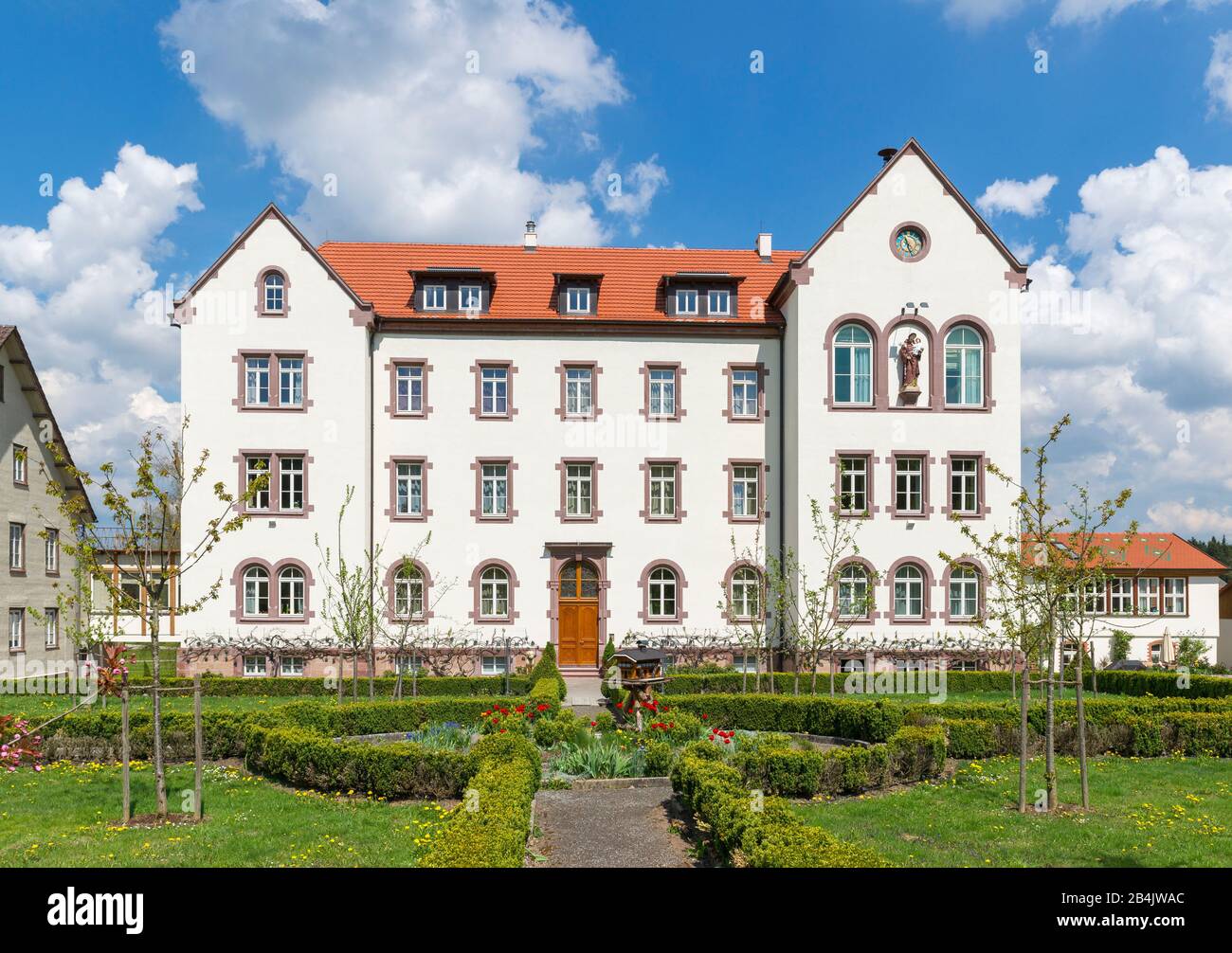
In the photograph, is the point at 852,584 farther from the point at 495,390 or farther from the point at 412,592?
the point at 412,592

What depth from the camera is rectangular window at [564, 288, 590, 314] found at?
29688 millimetres

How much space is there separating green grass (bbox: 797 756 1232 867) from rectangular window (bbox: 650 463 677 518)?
1537cm

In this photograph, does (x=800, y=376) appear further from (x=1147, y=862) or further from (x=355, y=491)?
(x=1147, y=862)

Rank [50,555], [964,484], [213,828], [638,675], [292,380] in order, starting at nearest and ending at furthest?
[213,828], [638,675], [964,484], [292,380], [50,555]

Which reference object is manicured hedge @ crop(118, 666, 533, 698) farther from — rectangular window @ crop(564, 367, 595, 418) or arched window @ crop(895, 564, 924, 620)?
arched window @ crop(895, 564, 924, 620)

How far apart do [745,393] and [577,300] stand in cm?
652

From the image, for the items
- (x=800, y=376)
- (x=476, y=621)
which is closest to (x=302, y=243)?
(x=476, y=621)

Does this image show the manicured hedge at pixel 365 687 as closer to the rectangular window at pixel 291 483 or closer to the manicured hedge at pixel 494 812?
the rectangular window at pixel 291 483

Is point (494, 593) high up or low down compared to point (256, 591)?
down

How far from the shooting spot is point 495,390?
95.6ft

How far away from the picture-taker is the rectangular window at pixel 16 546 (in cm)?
3081

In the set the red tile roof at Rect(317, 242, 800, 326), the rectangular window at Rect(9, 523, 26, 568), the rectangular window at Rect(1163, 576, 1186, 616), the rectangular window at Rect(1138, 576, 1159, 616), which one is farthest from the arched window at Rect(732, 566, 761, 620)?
the rectangular window at Rect(9, 523, 26, 568)

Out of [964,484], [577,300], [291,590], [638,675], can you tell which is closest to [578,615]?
[291,590]

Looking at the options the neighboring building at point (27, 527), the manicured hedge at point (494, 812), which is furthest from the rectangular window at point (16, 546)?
the manicured hedge at point (494, 812)
